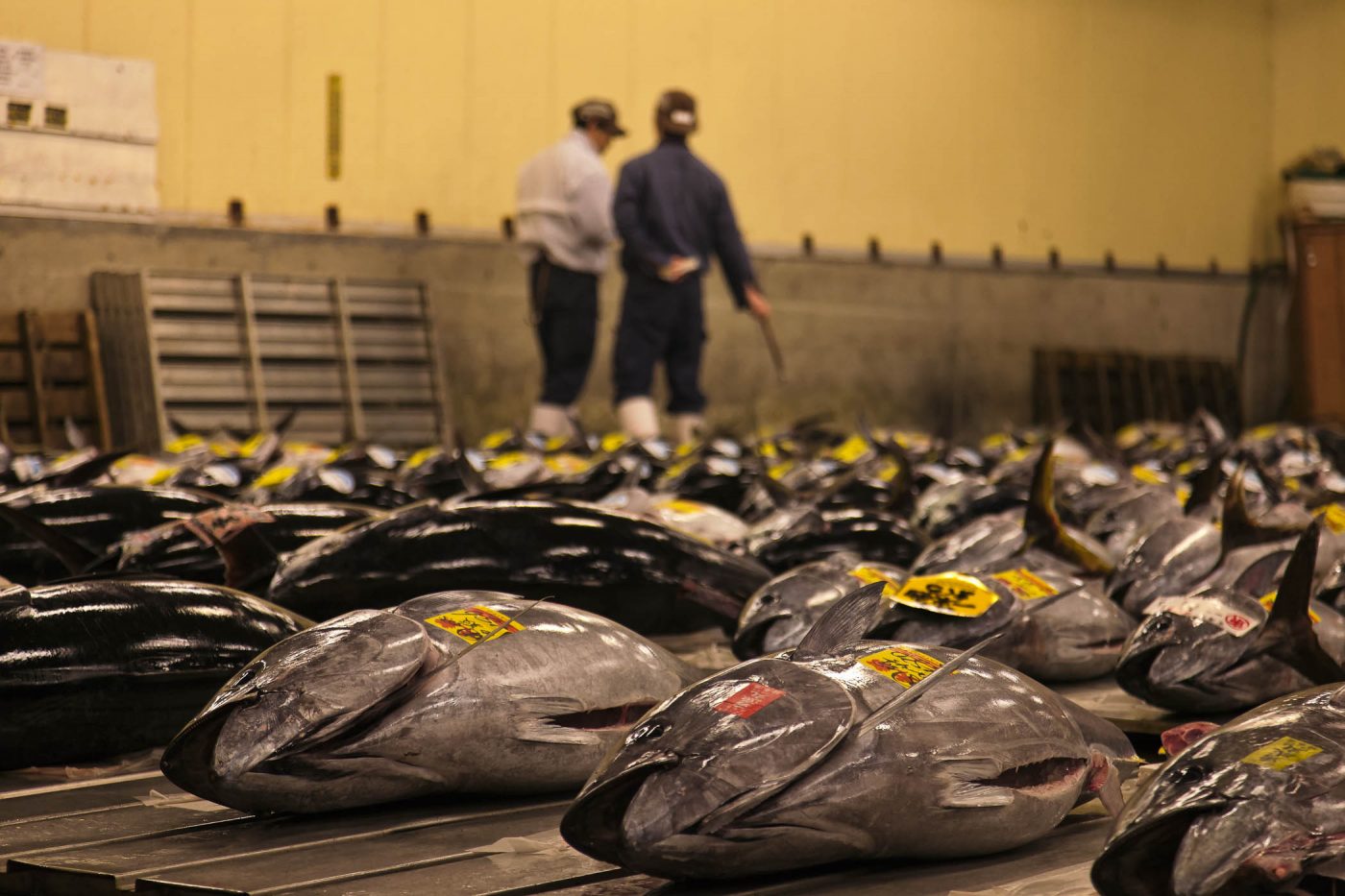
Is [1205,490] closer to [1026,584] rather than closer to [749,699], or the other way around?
[1026,584]

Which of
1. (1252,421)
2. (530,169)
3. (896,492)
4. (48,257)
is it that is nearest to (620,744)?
(896,492)

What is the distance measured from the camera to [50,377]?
9875 mm

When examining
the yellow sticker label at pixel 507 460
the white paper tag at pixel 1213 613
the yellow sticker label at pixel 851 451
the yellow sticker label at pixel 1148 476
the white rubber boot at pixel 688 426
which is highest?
the white paper tag at pixel 1213 613

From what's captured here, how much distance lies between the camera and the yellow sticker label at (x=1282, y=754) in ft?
6.00

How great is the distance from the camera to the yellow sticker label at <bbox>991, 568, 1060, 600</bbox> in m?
3.35

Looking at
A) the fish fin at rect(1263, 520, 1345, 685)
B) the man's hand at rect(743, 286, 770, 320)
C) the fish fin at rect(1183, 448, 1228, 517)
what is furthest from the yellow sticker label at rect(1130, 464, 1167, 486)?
the man's hand at rect(743, 286, 770, 320)

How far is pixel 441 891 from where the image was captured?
6.71ft

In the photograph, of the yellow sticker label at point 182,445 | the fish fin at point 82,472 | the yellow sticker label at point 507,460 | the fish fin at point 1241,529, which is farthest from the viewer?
the yellow sticker label at point 182,445

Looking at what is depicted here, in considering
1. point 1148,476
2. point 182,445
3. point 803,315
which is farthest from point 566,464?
point 803,315

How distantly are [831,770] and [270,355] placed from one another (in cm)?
923

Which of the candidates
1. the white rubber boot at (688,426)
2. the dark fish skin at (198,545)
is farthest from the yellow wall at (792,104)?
the dark fish skin at (198,545)

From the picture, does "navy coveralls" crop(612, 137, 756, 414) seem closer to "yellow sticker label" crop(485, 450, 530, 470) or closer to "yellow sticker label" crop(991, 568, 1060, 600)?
"yellow sticker label" crop(485, 450, 530, 470)

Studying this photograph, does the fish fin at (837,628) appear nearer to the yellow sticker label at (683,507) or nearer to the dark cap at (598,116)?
the yellow sticker label at (683,507)

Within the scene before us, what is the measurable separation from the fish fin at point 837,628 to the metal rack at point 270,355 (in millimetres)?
7757
